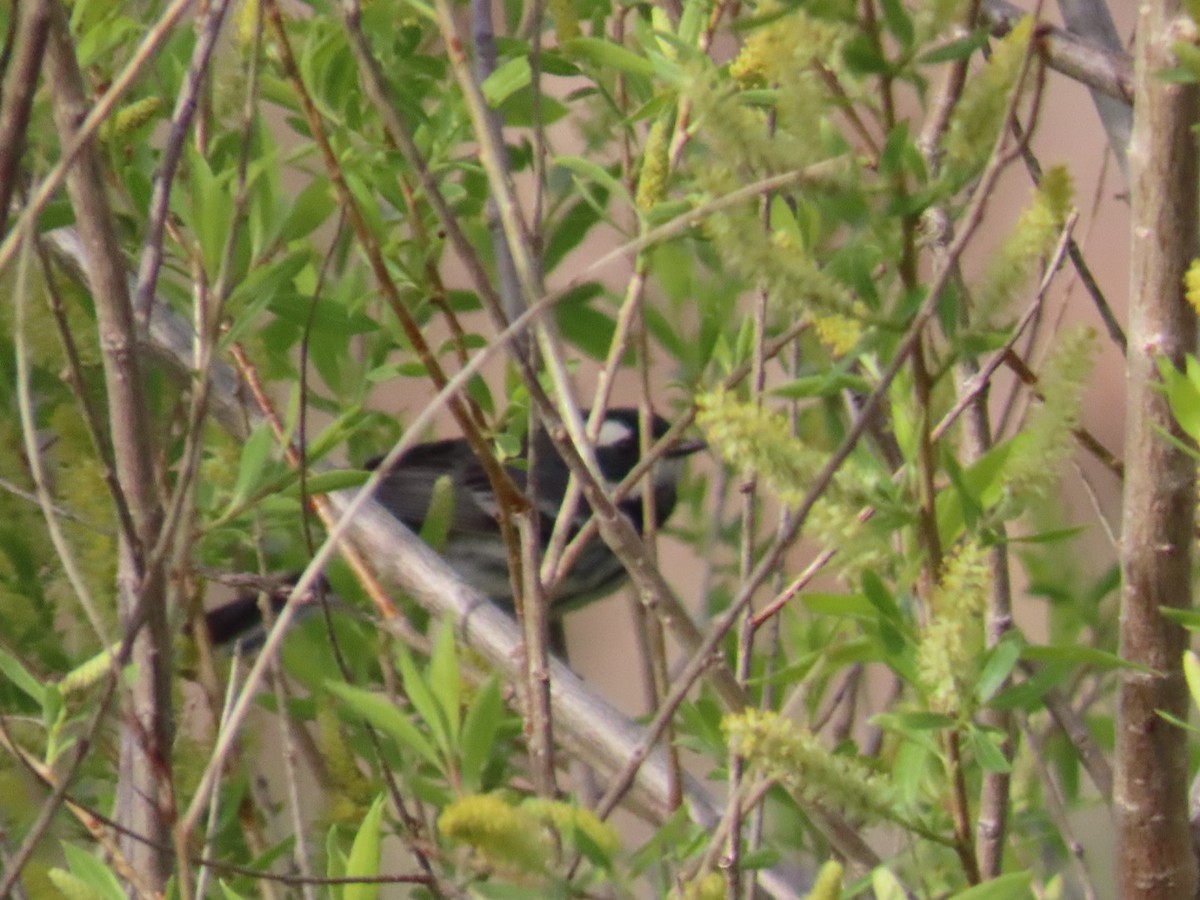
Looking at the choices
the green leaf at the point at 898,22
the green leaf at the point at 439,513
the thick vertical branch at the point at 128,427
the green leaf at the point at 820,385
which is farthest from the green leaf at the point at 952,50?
the green leaf at the point at 439,513

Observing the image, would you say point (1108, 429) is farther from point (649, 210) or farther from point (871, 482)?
point (871, 482)

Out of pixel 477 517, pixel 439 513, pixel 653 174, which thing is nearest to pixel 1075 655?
pixel 653 174

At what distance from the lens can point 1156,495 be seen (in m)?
0.91

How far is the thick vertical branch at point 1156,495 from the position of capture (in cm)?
86

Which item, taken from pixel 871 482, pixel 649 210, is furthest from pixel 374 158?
pixel 871 482

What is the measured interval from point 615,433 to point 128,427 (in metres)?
2.96

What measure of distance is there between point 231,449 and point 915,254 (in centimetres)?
86

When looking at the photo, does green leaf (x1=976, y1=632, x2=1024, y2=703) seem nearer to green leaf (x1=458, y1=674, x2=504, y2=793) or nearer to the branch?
green leaf (x1=458, y1=674, x2=504, y2=793)

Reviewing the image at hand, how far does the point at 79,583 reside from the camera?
1.05 m

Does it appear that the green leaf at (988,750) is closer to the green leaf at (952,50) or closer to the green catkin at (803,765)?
the green catkin at (803,765)

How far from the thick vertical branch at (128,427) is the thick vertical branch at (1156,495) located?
58cm

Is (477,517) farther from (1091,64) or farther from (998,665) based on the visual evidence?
(998,665)


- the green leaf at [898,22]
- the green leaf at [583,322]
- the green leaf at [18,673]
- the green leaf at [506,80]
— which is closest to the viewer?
the green leaf at [898,22]

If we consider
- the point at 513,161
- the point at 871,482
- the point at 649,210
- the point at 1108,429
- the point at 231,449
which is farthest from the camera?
the point at 1108,429
